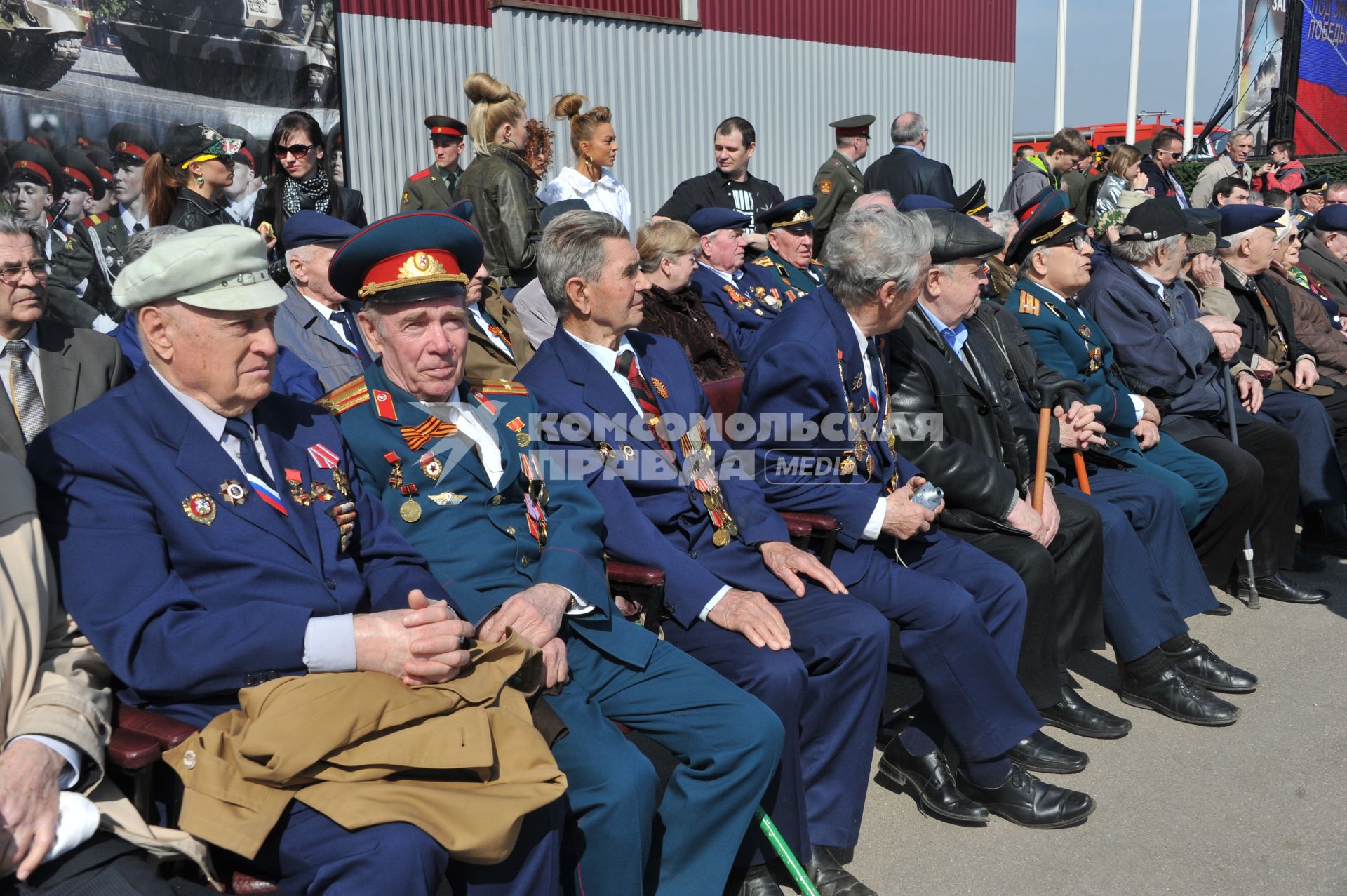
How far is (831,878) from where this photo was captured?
2.96 m

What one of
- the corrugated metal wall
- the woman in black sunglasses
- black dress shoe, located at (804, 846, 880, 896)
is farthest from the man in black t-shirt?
black dress shoe, located at (804, 846, 880, 896)

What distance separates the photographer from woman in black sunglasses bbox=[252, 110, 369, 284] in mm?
5316

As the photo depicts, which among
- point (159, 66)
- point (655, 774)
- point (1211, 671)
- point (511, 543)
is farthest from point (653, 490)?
point (159, 66)

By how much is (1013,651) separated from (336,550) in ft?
7.09

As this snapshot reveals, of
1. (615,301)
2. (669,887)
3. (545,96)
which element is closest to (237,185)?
(545,96)

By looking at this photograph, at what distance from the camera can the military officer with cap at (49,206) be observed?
573 cm

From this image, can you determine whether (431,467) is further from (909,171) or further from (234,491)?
(909,171)

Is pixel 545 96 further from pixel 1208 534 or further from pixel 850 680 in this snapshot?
pixel 850 680

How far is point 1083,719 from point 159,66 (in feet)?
19.8

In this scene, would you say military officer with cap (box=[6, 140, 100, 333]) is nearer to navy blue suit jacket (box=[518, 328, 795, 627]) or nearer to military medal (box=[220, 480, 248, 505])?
navy blue suit jacket (box=[518, 328, 795, 627])

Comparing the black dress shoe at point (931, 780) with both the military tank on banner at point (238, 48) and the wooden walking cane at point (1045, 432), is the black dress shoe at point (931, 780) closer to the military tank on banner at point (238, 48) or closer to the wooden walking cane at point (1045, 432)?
the wooden walking cane at point (1045, 432)

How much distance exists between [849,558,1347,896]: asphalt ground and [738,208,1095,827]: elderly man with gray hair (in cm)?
11

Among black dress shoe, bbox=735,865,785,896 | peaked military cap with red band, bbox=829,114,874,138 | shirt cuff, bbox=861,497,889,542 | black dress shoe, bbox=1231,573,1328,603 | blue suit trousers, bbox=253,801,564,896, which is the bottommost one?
black dress shoe, bbox=1231,573,1328,603

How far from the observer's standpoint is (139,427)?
7.45ft
